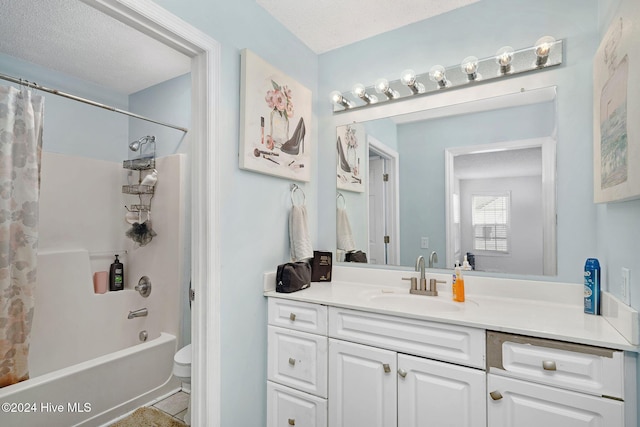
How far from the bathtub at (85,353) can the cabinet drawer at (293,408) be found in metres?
1.03

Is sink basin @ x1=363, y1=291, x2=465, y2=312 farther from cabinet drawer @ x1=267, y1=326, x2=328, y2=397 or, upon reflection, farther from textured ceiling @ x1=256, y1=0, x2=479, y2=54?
textured ceiling @ x1=256, y1=0, x2=479, y2=54

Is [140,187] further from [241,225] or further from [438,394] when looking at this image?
[438,394]

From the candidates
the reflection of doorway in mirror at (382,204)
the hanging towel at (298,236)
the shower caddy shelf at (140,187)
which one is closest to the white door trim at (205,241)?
the hanging towel at (298,236)

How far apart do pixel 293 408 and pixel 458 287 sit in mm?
1049

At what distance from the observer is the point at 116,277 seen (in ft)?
8.73

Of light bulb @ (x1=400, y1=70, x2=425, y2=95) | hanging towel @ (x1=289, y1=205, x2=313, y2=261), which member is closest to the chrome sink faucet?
hanging towel @ (x1=289, y1=205, x2=313, y2=261)

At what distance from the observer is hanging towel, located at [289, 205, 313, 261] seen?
6.36 feet

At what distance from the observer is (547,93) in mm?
1572

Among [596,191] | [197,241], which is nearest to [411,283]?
[596,191]

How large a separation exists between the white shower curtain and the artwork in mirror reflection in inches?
70.4

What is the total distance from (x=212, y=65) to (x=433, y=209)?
1400 millimetres

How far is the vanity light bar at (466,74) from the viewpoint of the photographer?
1554mm

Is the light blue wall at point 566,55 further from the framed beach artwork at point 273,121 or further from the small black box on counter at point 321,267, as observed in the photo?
the small black box on counter at point 321,267

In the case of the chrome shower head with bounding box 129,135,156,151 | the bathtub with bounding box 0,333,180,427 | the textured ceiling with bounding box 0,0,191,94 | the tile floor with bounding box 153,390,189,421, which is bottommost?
the tile floor with bounding box 153,390,189,421
